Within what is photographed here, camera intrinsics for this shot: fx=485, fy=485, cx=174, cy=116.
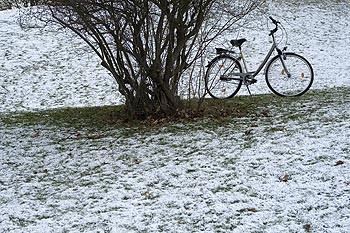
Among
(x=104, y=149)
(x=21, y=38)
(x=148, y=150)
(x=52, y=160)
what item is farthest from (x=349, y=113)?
(x=21, y=38)

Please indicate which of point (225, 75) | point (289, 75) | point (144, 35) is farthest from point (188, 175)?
point (289, 75)

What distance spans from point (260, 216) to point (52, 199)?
1.89 m

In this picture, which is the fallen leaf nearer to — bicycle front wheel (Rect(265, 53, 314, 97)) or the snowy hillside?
bicycle front wheel (Rect(265, 53, 314, 97))

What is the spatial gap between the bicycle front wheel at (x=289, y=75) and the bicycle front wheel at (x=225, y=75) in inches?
19.8

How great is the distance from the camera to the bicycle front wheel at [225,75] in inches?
310

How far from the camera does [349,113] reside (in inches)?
253

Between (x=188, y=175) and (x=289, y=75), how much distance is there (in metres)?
3.72

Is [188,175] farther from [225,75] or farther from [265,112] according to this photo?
[225,75]

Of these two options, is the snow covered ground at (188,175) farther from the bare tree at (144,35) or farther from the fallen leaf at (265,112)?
the bare tree at (144,35)

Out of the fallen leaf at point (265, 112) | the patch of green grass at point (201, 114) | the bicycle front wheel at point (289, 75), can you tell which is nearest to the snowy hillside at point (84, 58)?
the patch of green grass at point (201, 114)

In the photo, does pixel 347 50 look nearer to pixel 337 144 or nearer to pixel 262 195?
pixel 337 144

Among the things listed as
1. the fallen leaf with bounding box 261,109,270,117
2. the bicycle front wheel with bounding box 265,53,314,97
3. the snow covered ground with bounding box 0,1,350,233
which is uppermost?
the bicycle front wheel with bounding box 265,53,314,97

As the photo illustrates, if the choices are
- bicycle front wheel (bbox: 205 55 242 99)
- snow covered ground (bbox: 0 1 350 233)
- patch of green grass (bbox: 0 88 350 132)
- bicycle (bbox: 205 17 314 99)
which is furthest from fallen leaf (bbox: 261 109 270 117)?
bicycle front wheel (bbox: 205 55 242 99)

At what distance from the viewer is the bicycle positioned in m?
7.73
